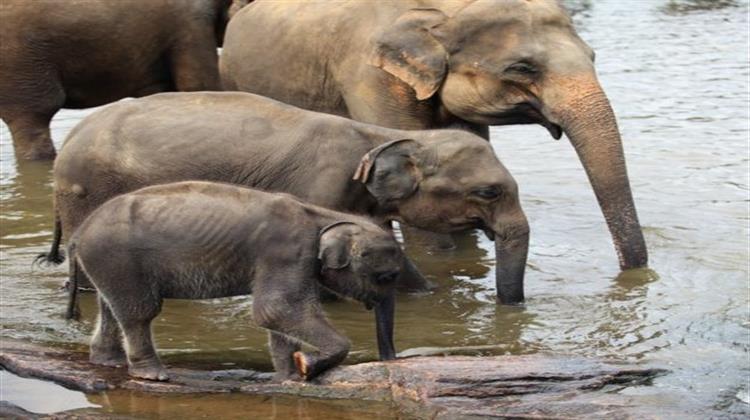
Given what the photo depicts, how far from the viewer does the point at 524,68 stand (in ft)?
32.3

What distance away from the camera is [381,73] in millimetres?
10570

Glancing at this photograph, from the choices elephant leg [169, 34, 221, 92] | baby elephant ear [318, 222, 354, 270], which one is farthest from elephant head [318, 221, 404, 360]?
elephant leg [169, 34, 221, 92]

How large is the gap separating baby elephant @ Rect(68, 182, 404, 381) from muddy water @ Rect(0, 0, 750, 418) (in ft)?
0.95

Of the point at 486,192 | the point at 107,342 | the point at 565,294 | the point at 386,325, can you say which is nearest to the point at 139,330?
the point at 107,342

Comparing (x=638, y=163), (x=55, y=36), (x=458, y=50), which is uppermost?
(x=458, y=50)

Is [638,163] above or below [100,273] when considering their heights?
below

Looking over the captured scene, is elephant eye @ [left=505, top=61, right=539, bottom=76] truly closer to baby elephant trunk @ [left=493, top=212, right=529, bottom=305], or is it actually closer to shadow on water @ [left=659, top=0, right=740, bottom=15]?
baby elephant trunk @ [left=493, top=212, right=529, bottom=305]

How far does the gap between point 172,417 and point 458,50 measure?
376 cm

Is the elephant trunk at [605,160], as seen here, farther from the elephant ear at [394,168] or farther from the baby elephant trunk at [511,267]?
the elephant ear at [394,168]

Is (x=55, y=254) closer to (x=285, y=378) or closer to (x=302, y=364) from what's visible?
(x=285, y=378)

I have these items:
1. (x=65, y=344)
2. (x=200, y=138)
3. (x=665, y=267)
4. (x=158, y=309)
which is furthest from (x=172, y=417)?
(x=665, y=267)

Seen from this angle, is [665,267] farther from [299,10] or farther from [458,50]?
[299,10]

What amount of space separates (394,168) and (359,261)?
134 centimetres

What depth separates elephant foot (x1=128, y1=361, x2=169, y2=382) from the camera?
294 inches
